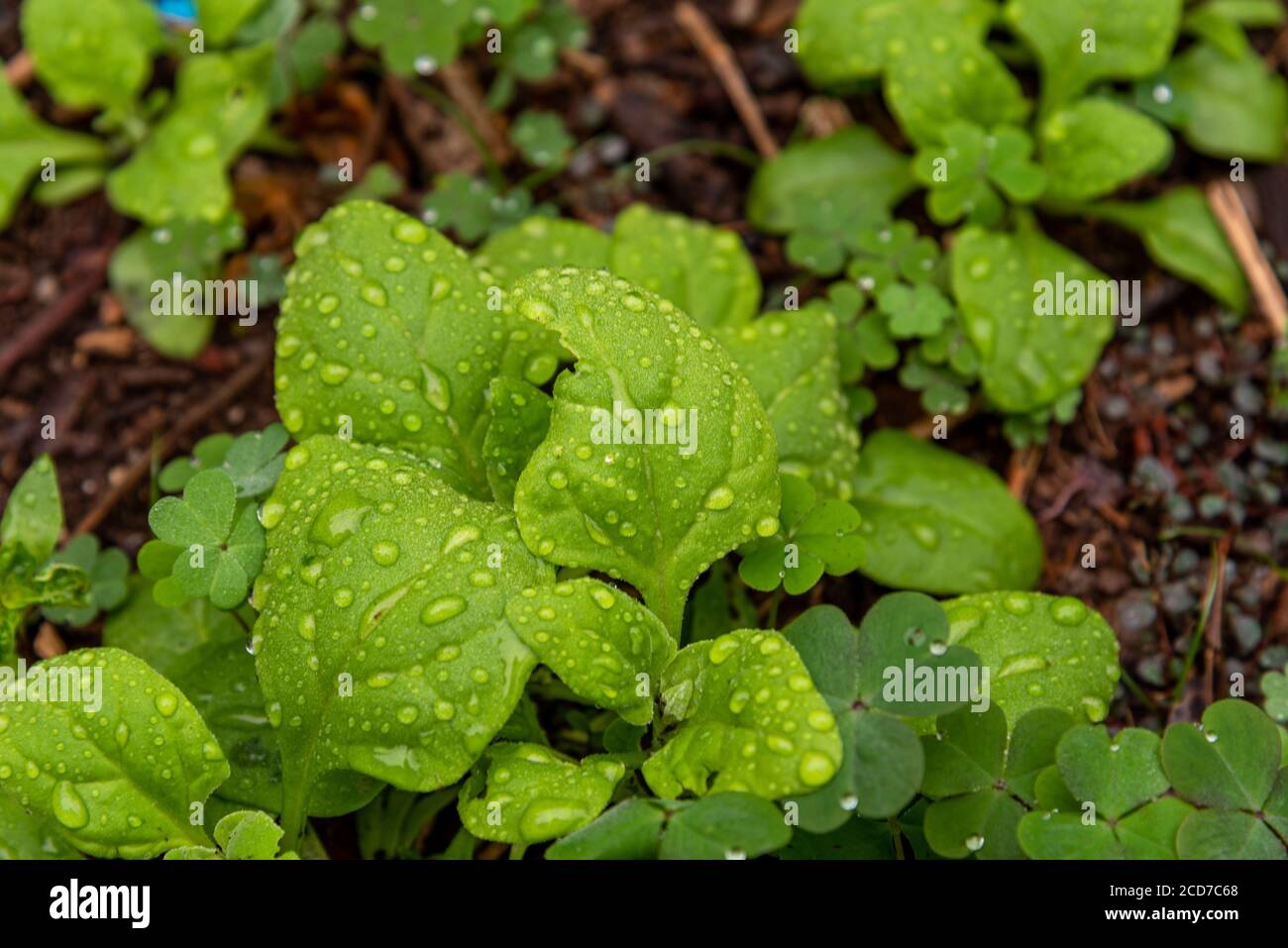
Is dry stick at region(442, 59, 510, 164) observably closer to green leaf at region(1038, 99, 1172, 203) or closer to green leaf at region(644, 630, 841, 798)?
green leaf at region(1038, 99, 1172, 203)

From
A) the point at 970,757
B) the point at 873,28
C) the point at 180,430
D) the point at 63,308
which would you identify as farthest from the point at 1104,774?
the point at 63,308

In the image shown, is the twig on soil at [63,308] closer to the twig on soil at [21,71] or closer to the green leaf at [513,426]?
the twig on soil at [21,71]

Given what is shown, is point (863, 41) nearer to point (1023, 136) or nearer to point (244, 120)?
point (1023, 136)

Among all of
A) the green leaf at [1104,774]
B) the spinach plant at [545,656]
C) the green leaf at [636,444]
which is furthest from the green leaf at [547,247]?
the green leaf at [1104,774]

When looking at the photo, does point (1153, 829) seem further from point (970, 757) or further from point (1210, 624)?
point (1210, 624)

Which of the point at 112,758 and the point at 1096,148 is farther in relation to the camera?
the point at 1096,148
